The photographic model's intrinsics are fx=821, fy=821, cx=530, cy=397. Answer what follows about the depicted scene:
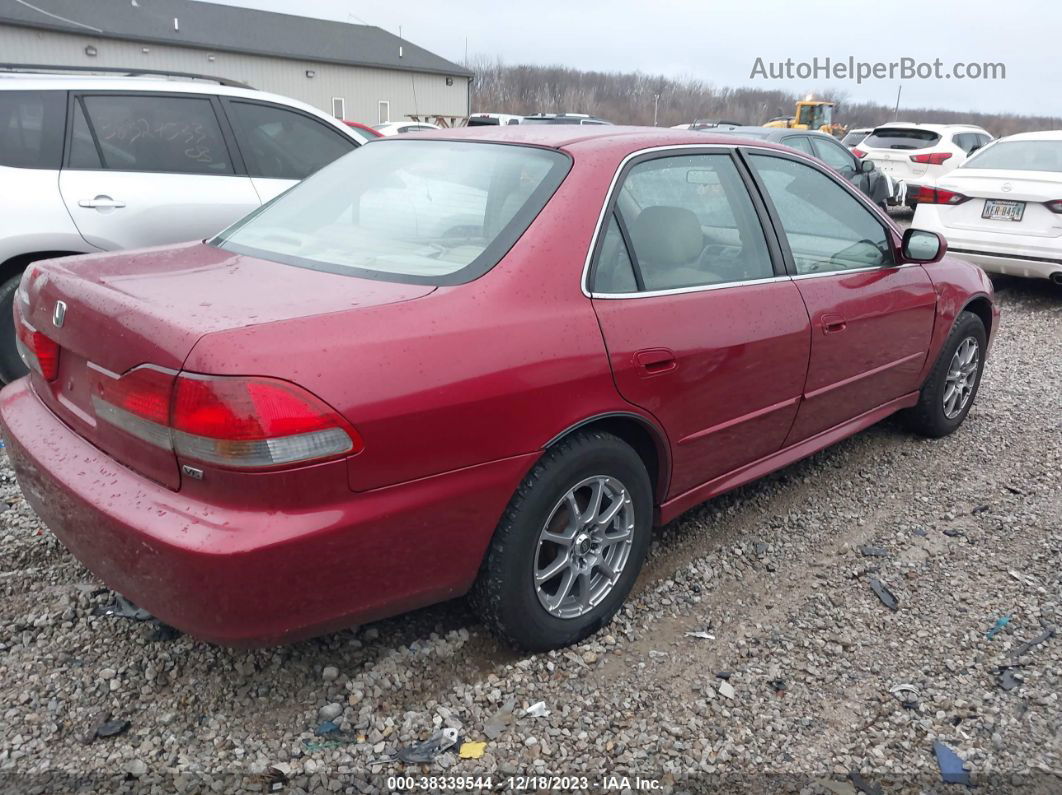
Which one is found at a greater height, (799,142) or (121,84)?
(799,142)

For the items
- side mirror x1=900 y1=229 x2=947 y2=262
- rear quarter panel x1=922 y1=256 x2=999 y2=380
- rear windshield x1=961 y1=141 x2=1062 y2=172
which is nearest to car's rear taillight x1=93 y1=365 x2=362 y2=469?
side mirror x1=900 y1=229 x2=947 y2=262

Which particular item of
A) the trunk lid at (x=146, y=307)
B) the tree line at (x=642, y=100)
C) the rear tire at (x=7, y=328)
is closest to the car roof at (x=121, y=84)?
the rear tire at (x=7, y=328)

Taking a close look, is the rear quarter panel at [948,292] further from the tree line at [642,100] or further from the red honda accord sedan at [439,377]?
the tree line at [642,100]

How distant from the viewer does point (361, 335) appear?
6.72ft

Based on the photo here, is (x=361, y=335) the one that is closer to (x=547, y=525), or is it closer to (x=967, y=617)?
(x=547, y=525)

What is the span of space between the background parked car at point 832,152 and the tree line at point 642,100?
180 feet

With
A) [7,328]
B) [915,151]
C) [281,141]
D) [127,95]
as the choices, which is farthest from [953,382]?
[915,151]

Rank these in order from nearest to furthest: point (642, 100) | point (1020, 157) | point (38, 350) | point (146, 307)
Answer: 1. point (146, 307)
2. point (38, 350)
3. point (1020, 157)
4. point (642, 100)

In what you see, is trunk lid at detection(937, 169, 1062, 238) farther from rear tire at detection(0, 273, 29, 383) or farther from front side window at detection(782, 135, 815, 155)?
rear tire at detection(0, 273, 29, 383)

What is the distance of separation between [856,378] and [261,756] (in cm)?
286

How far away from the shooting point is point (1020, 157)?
8430 mm

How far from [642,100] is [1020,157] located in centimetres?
7687

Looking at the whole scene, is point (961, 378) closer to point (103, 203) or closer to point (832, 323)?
point (832, 323)

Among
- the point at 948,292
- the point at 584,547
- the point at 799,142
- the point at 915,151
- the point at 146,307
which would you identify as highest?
the point at 915,151
